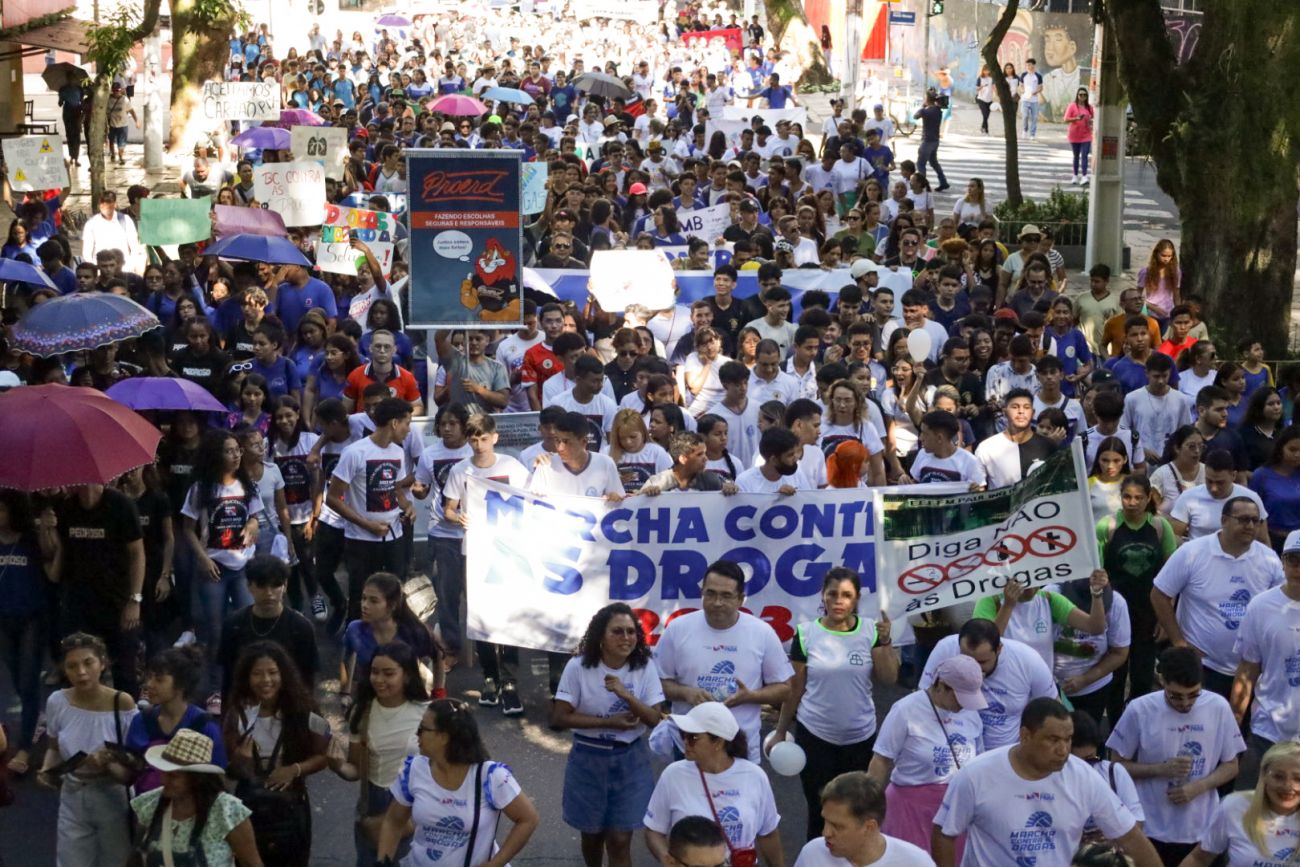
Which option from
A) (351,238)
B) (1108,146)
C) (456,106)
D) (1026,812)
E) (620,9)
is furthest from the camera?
(620,9)

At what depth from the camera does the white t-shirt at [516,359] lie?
41.8 ft

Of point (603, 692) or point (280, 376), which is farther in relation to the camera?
point (280, 376)

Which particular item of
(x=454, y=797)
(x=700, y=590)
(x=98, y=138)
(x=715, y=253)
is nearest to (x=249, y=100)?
(x=98, y=138)

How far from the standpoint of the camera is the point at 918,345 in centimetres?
1274

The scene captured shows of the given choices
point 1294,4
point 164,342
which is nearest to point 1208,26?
point 1294,4

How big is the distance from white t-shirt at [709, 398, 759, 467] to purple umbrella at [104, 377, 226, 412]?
3.07 m

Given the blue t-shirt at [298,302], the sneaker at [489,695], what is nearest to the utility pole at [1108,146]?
the blue t-shirt at [298,302]

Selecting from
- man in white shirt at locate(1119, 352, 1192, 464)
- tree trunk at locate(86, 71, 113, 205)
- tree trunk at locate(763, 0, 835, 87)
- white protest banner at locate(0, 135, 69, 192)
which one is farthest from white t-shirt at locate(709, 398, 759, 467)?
tree trunk at locate(763, 0, 835, 87)

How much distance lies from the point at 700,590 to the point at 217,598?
2.55 m

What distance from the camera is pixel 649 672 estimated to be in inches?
294

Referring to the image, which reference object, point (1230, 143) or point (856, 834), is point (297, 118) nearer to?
point (1230, 143)

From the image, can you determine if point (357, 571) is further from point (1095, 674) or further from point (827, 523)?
point (1095, 674)

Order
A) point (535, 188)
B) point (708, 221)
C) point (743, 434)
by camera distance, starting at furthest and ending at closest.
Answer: point (535, 188) < point (708, 221) < point (743, 434)

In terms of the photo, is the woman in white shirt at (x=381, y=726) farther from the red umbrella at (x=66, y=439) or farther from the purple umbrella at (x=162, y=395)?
the purple umbrella at (x=162, y=395)
